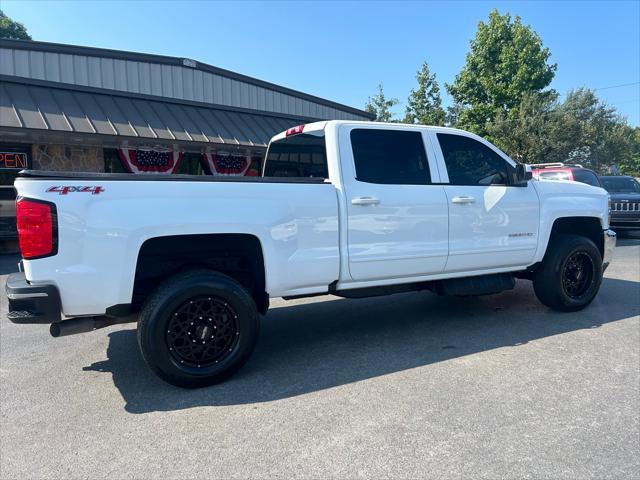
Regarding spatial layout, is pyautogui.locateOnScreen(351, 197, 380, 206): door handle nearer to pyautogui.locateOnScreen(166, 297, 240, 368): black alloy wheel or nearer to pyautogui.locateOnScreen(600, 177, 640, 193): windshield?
pyautogui.locateOnScreen(166, 297, 240, 368): black alloy wheel

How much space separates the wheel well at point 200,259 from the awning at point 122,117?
8030 mm

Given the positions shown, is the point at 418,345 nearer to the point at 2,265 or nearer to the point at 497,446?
the point at 497,446

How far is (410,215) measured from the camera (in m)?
4.25

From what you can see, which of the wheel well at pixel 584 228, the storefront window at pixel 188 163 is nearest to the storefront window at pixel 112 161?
the storefront window at pixel 188 163

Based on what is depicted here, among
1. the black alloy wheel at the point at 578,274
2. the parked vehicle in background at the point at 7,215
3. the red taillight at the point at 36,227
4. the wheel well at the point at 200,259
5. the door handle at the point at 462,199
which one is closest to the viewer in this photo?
the red taillight at the point at 36,227

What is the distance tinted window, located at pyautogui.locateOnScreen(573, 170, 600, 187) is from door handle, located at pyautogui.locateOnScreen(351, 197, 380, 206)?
9658 mm

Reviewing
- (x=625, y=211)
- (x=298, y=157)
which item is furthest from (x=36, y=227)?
(x=625, y=211)

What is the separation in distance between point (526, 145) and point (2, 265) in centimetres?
2429

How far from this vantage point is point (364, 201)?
401 centimetres

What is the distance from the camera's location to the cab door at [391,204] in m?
4.04

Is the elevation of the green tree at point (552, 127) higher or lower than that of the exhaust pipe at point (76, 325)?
higher

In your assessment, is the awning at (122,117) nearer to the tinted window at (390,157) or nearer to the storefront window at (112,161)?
the storefront window at (112,161)

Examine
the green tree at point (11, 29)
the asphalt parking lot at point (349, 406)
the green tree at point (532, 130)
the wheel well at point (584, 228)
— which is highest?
the green tree at point (11, 29)

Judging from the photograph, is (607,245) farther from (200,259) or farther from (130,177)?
(130,177)
